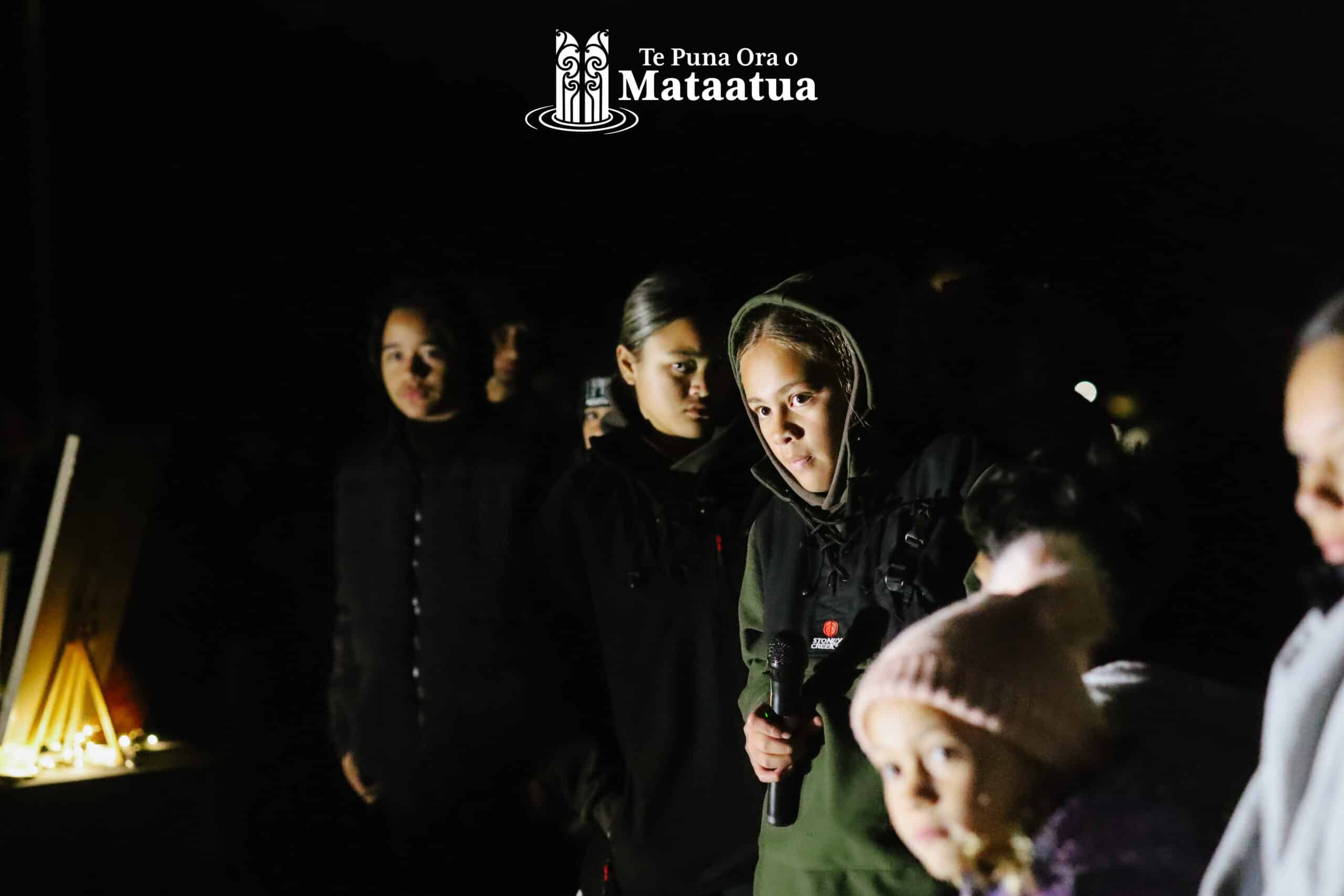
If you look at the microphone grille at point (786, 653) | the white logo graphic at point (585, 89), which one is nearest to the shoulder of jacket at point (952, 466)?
the microphone grille at point (786, 653)

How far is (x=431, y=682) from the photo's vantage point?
320cm

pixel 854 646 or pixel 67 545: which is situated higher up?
pixel 67 545

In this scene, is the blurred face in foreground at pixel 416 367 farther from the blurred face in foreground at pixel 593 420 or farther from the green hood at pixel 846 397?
the green hood at pixel 846 397

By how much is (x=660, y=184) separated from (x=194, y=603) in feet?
5.73

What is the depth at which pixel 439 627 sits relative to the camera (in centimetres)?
320

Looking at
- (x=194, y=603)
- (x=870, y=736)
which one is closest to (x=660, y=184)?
(x=870, y=736)

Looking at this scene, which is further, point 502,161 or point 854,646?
point 502,161

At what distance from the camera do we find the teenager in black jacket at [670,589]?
2.59m

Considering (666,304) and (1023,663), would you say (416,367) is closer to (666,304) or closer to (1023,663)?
(666,304)

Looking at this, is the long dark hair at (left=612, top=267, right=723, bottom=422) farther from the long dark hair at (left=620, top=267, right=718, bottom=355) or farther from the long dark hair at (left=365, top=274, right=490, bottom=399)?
the long dark hair at (left=365, top=274, right=490, bottom=399)

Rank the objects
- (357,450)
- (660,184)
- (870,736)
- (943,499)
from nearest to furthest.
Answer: (870,736), (943,499), (660,184), (357,450)

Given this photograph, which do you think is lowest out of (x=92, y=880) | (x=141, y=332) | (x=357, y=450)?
(x=92, y=880)

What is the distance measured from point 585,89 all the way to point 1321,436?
1715 mm

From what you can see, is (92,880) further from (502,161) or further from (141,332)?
(502,161)
